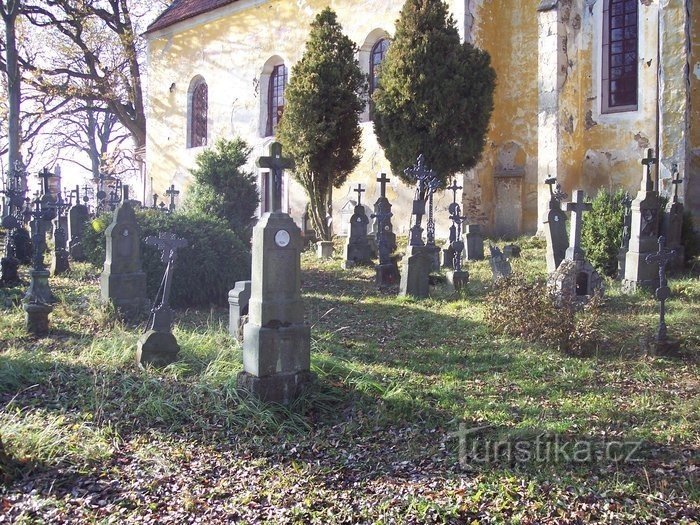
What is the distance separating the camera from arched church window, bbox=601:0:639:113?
1497 centimetres

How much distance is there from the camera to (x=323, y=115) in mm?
15406

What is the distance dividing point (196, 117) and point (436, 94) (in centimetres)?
1271

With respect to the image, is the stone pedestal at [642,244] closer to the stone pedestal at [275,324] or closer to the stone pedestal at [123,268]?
the stone pedestal at [275,324]

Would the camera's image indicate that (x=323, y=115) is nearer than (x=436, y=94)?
No

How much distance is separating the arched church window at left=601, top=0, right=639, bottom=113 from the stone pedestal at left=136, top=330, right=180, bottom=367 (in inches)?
492

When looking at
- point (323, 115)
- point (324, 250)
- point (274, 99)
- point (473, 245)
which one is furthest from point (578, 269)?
point (274, 99)

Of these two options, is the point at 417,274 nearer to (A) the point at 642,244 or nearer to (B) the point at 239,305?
(A) the point at 642,244

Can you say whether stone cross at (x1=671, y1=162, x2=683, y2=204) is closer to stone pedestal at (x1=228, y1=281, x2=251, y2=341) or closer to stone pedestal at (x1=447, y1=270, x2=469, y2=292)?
stone pedestal at (x1=447, y1=270, x2=469, y2=292)

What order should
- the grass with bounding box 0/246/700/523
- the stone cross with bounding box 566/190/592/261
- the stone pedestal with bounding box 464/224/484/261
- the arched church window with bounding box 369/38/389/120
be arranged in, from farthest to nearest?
the arched church window with bounding box 369/38/389/120
the stone pedestal with bounding box 464/224/484/261
the stone cross with bounding box 566/190/592/261
the grass with bounding box 0/246/700/523

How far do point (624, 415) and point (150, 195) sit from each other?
75.1ft

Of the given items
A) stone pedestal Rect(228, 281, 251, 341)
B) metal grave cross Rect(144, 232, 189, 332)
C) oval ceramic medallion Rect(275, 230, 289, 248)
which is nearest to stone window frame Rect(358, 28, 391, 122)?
stone pedestal Rect(228, 281, 251, 341)

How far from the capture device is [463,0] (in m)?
15.6

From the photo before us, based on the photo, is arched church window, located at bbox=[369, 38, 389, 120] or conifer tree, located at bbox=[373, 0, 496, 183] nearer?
conifer tree, located at bbox=[373, 0, 496, 183]

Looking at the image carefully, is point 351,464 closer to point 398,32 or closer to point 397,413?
point 397,413
